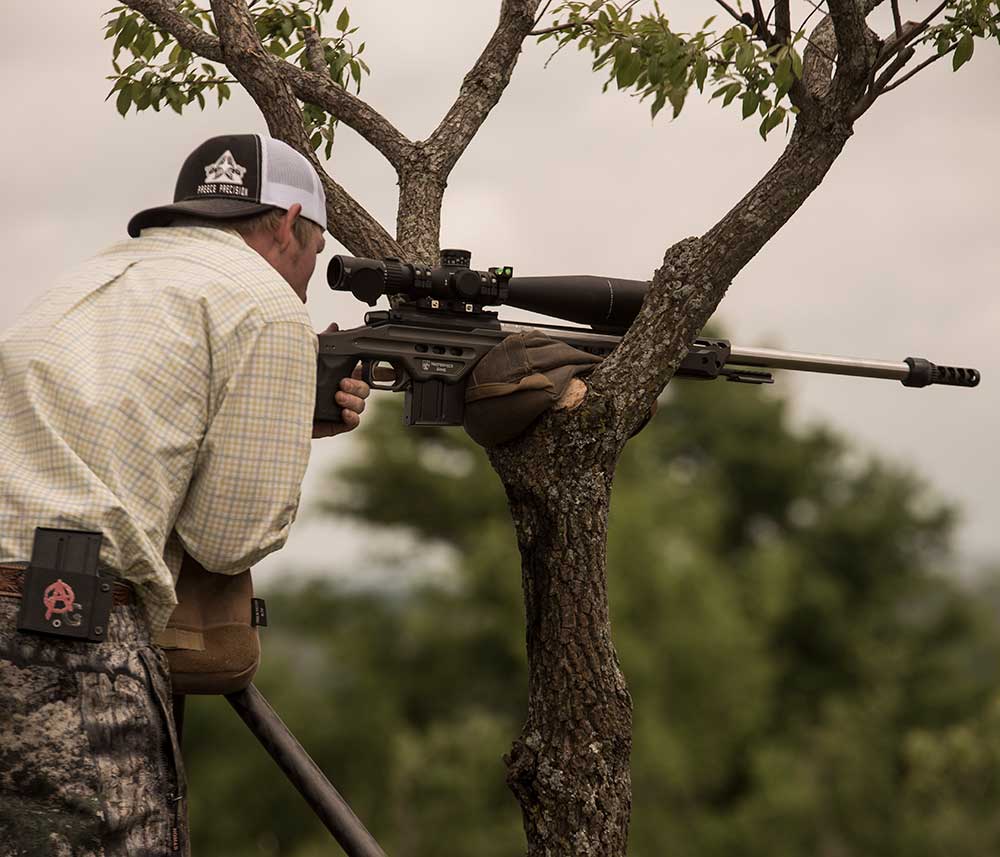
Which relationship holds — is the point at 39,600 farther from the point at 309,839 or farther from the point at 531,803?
the point at 309,839

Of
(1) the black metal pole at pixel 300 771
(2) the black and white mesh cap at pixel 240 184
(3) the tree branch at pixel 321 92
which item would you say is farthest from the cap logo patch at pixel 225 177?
(3) the tree branch at pixel 321 92

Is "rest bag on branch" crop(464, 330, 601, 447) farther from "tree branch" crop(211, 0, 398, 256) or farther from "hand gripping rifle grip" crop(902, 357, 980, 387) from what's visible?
"hand gripping rifle grip" crop(902, 357, 980, 387)

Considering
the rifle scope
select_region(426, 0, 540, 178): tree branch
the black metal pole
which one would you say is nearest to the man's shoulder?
the rifle scope

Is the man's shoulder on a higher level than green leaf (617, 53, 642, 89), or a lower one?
lower

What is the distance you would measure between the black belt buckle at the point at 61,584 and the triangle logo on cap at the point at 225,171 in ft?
3.66

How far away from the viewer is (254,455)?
3525 mm

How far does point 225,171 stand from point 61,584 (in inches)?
50.1

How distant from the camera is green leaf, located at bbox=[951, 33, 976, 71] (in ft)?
17.6

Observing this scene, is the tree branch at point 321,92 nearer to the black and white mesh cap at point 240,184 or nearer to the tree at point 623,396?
the tree at point 623,396

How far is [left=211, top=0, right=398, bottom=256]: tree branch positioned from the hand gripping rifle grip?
85.2 inches

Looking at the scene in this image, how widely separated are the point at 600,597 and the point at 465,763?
18.3 metres

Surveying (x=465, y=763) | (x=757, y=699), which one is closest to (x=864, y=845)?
(x=757, y=699)

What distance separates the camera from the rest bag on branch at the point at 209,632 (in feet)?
12.8

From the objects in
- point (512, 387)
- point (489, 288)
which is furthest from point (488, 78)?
point (512, 387)
